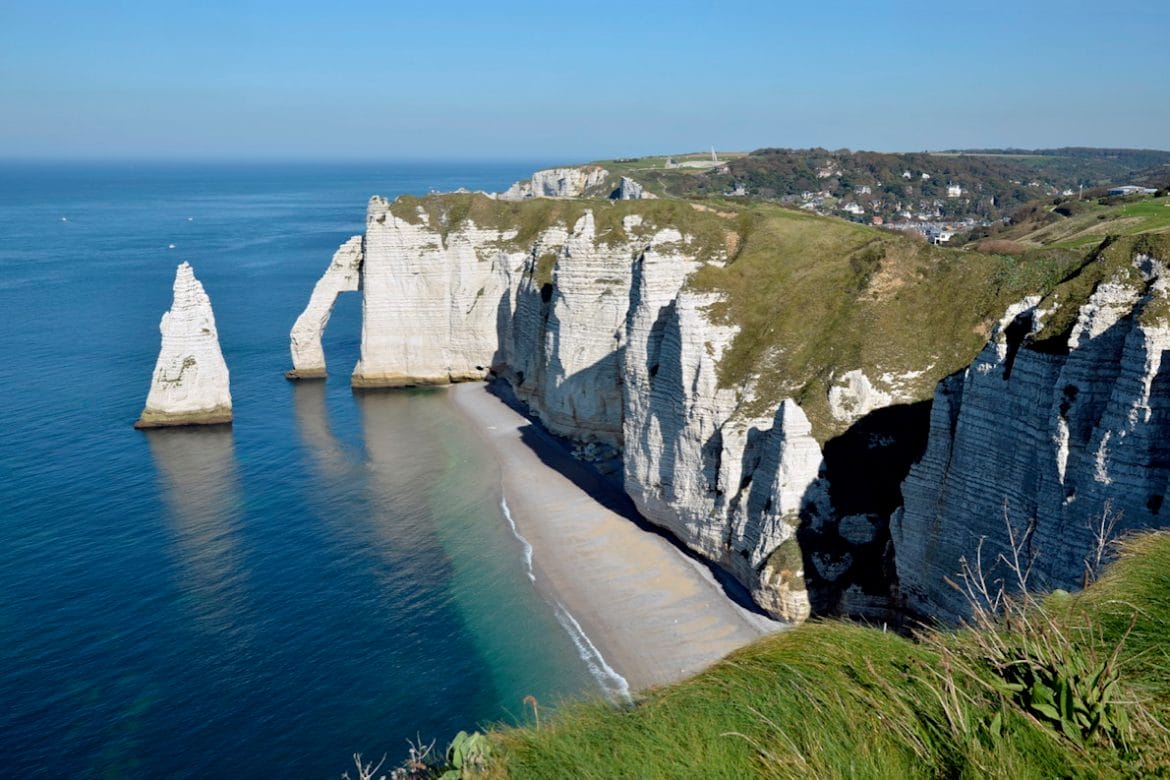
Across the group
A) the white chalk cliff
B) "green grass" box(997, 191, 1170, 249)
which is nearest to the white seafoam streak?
the white chalk cliff

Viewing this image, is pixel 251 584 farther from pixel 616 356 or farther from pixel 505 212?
pixel 505 212

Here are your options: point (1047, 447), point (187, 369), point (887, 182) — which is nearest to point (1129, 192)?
point (887, 182)

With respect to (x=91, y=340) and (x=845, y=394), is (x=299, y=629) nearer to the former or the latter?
(x=845, y=394)

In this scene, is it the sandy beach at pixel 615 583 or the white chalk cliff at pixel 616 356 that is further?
the white chalk cliff at pixel 616 356

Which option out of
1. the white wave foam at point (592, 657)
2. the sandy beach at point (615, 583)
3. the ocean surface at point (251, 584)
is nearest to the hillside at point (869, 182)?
the ocean surface at point (251, 584)

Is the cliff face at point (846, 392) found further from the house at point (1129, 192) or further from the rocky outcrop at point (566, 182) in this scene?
the rocky outcrop at point (566, 182)

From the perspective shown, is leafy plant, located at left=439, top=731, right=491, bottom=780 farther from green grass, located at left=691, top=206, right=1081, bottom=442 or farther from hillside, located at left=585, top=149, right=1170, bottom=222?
hillside, located at left=585, top=149, right=1170, bottom=222

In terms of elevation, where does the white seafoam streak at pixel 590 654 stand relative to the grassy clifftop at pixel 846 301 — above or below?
below
